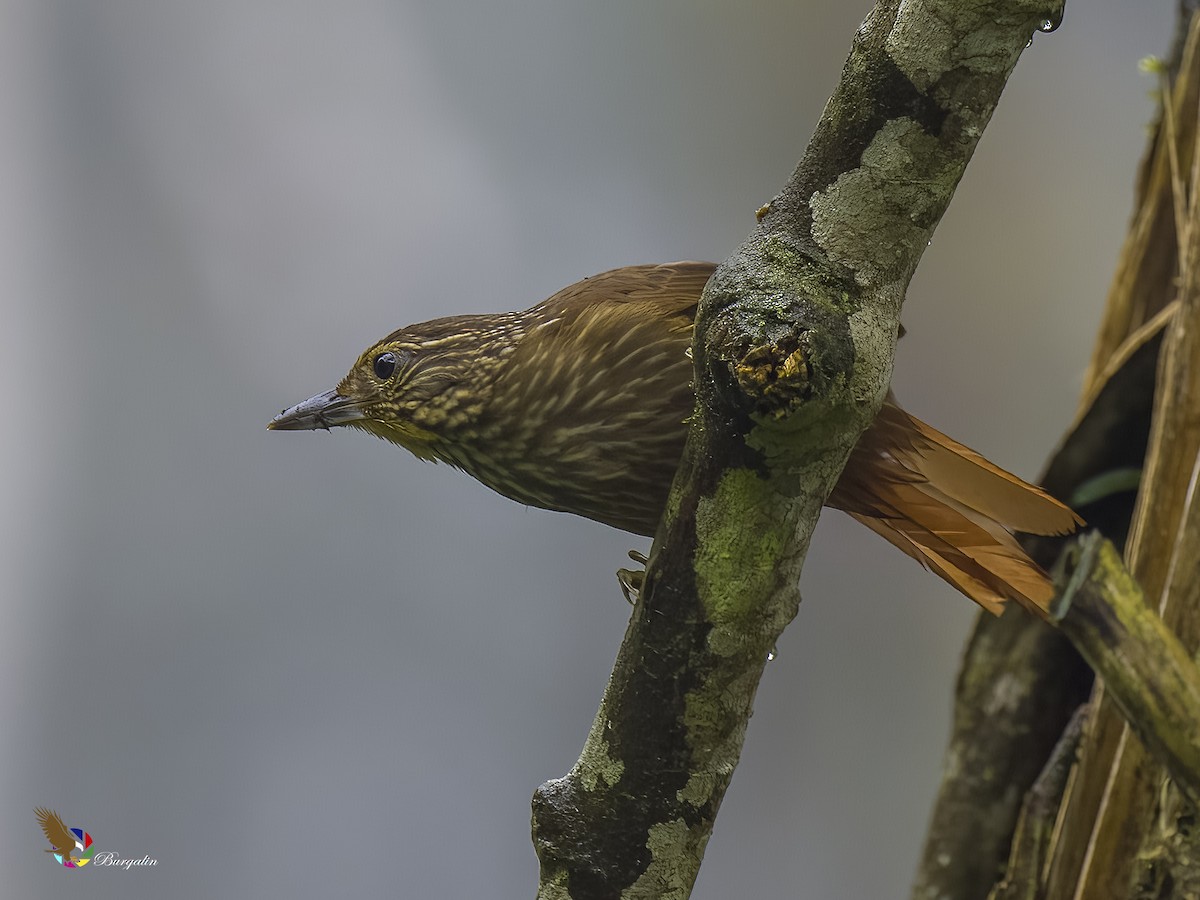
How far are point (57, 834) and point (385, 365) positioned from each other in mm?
1561

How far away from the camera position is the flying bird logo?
2.77 m

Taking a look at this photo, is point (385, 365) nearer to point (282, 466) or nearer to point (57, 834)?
point (282, 466)

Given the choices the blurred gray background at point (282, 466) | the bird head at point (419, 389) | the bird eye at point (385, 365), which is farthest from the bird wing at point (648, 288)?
the blurred gray background at point (282, 466)

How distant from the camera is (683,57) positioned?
165 inches

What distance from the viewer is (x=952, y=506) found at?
180cm

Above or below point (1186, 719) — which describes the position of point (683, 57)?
above

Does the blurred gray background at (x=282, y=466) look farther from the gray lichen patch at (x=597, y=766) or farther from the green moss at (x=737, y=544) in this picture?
the green moss at (x=737, y=544)

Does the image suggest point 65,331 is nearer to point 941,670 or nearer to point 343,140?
point 343,140

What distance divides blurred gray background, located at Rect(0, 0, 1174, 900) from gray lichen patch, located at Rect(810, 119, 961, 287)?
7.10 feet

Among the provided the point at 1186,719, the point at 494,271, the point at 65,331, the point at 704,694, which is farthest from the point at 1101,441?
the point at 65,331

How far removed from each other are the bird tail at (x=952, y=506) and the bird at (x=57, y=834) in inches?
81.1

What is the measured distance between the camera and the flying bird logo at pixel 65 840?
277 cm

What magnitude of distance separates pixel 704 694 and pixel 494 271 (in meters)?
2.18

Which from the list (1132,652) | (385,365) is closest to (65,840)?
(385,365)
